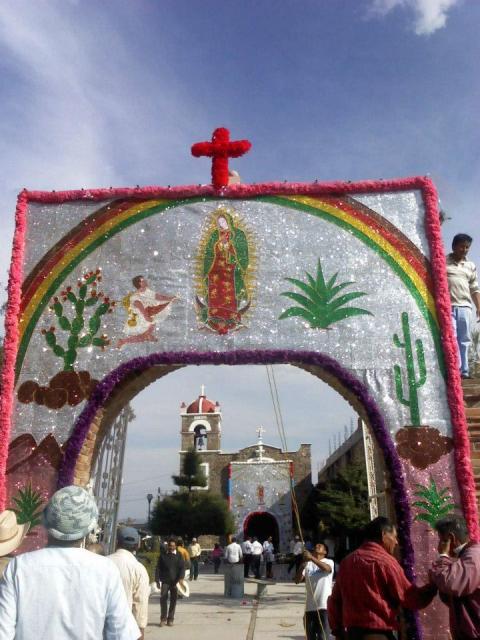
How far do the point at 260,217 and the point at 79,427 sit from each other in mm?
2898

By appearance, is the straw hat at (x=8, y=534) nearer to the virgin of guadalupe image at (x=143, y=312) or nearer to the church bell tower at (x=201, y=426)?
the virgin of guadalupe image at (x=143, y=312)

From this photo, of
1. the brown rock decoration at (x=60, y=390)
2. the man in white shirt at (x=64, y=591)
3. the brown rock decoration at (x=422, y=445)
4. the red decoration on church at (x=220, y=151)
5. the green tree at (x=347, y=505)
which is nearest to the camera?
the man in white shirt at (x=64, y=591)

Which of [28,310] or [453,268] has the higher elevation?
[453,268]

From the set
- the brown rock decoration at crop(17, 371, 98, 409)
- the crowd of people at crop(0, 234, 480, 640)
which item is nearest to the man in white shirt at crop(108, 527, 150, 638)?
the crowd of people at crop(0, 234, 480, 640)

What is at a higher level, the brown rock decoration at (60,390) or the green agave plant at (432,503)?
the brown rock decoration at (60,390)

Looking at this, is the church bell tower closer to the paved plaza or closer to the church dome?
the church dome

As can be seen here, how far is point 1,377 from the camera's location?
6.25m

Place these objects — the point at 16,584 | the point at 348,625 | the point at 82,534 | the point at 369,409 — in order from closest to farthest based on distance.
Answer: the point at 16,584 → the point at 82,534 → the point at 348,625 → the point at 369,409

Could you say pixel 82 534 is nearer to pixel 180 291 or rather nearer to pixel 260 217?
pixel 180 291

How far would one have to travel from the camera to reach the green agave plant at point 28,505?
18.9 ft

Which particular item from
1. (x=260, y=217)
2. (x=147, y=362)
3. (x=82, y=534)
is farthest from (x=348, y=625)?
(x=260, y=217)

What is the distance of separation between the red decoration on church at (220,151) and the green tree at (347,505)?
48.0 ft

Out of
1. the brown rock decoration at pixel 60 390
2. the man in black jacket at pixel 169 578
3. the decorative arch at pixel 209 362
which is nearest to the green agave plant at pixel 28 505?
Answer: the decorative arch at pixel 209 362

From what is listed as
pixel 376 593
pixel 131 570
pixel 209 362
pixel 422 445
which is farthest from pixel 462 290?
pixel 131 570
